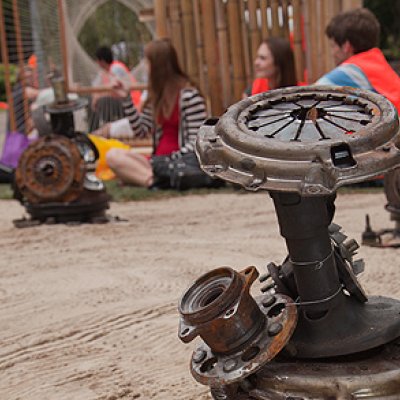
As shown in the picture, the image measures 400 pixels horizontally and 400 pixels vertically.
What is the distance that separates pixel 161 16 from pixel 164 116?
45.1 inches

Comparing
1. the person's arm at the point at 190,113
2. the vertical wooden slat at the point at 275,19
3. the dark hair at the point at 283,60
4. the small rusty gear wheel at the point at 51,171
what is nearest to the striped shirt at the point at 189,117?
the person's arm at the point at 190,113

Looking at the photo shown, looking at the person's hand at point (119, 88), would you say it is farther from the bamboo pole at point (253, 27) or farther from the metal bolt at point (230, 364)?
the metal bolt at point (230, 364)

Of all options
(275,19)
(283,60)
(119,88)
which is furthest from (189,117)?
(275,19)

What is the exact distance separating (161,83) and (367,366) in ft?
15.4

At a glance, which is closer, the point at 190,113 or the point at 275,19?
the point at 190,113

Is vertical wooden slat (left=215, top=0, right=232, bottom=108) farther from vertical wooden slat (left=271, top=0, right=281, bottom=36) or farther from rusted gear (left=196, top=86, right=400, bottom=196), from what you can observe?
rusted gear (left=196, top=86, right=400, bottom=196)

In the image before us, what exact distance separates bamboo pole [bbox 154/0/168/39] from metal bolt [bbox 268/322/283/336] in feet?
18.4

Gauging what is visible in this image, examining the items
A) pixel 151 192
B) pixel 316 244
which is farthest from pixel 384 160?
pixel 151 192

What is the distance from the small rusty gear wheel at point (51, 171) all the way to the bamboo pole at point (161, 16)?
267 centimetres

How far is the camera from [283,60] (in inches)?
245

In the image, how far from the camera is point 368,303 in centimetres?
215

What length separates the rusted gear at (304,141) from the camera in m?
1.81

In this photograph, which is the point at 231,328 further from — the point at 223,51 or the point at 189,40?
the point at 189,40

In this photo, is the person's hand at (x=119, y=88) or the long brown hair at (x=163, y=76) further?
the person's hand at (x=119, y=88)
